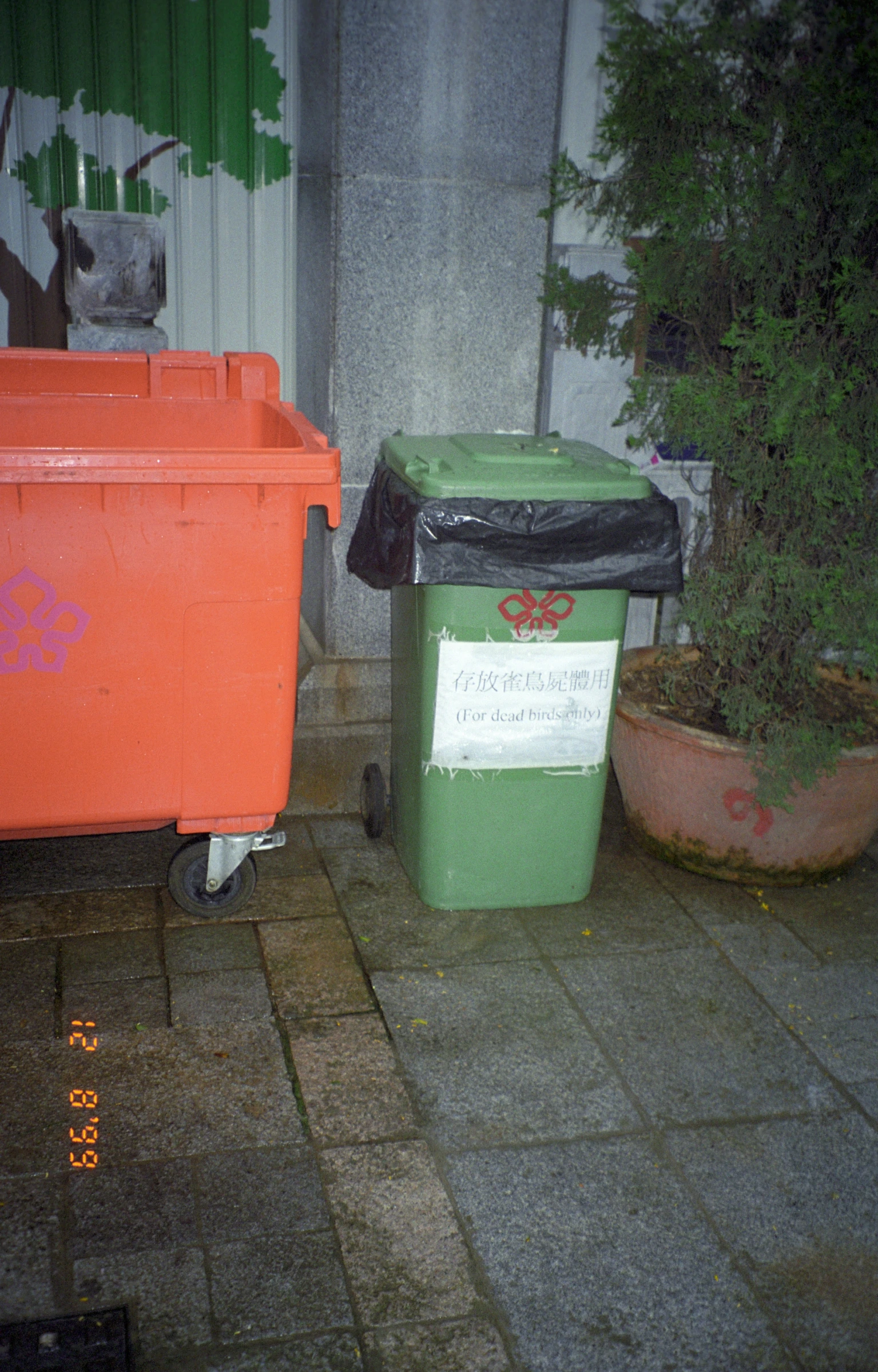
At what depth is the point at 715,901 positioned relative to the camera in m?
3.97

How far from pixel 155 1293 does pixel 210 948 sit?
1.30 metres

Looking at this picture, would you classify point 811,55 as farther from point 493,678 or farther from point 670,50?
point 493,678

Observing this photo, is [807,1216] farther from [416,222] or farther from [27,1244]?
[416,222]

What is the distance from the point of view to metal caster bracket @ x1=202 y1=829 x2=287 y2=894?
352 cm

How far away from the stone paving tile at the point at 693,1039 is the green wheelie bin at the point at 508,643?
47cm

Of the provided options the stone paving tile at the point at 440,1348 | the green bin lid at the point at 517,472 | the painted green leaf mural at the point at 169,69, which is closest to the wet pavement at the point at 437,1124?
the stone paving tile at the point at 440,1348

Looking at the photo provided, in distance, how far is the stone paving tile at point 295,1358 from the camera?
7.02 ft

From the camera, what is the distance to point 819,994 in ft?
11.3

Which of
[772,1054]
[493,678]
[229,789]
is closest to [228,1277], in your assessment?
[229,789]

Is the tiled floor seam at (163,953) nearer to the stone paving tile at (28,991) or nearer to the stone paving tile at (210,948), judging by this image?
the stone paving tile at (210,948)

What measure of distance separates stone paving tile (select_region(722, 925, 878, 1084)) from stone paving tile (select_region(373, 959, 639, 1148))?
65cm

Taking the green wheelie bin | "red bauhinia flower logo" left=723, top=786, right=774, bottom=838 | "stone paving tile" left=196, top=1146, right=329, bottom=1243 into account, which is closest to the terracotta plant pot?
"red bauhinia flower logo" left=723, top=786, right=774, bottom=838
